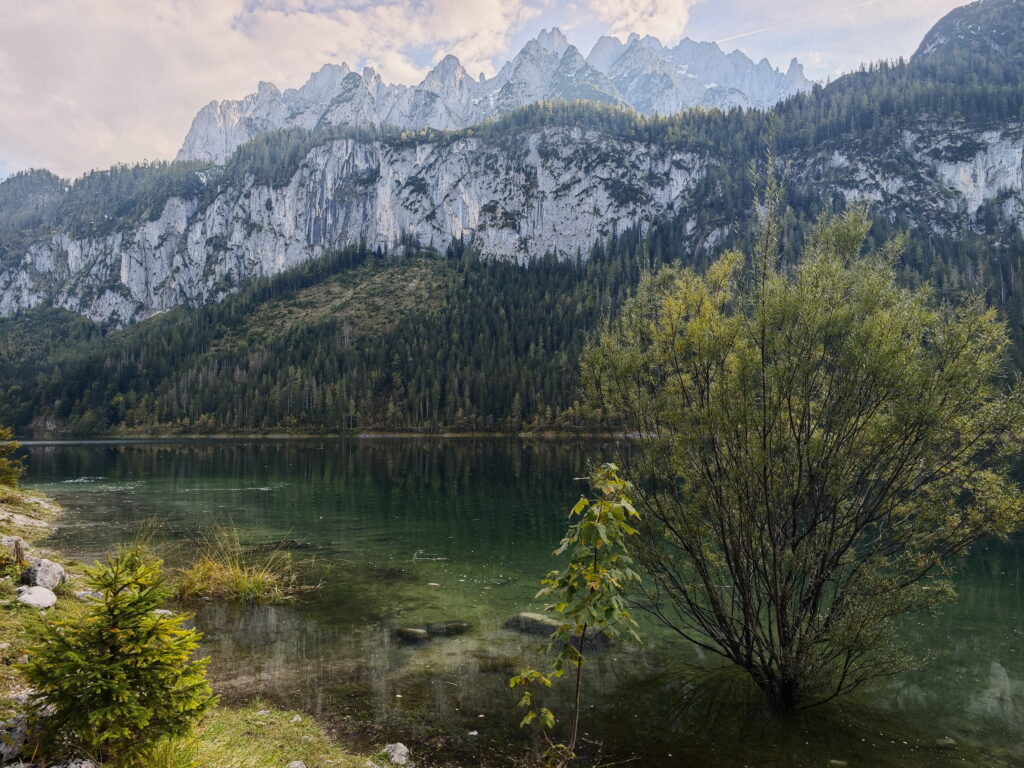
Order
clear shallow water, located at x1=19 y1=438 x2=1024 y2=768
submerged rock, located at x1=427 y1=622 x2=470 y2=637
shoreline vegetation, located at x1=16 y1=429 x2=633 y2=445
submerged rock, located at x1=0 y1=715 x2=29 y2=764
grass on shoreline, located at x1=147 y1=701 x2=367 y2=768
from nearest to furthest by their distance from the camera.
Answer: submerged rock, located at x1=0 y1=715 x2=29 y2=764, grass on shoreline, located at x1=147 y1=701 x2=367 y2=768, clear shallow water, located at x1=19 y1=438 x2=1024 y2=768, submerged rock, located at x1=427 y1=622 x2=470 y2=637, shoreline vegetation, located at x1=16 y1=429 x2=633 y2=445

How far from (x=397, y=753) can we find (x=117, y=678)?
5.75 metres

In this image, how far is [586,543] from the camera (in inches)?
279

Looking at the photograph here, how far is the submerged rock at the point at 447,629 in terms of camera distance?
15727 millimetres

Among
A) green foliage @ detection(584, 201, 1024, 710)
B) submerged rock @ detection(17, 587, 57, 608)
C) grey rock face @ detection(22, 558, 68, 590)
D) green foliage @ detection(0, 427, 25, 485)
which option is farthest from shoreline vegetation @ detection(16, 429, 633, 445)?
submerged rock @ detection(17, 587, 57, 608)

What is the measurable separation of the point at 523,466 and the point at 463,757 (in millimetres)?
61300

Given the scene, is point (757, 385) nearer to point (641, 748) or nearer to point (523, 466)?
point (641, 748)

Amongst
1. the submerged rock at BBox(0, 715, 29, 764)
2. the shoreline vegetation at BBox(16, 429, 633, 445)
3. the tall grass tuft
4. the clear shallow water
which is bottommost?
the shoreline vegetation at BBox(16, 429, 633, 445)

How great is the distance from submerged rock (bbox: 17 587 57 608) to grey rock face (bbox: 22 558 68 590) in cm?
70

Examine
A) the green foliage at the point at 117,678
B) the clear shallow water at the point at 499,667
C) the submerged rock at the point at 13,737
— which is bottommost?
the clear shallow water at the point at 499,667

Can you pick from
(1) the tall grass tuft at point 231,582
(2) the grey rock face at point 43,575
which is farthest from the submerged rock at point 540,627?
(2) the grey rock face at point 43,575

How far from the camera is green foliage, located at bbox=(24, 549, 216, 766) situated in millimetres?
4953

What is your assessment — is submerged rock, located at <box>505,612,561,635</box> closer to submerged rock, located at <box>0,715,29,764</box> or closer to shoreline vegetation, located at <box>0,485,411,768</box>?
shoreline vegetation, located at <box>0,485,411,768</box>

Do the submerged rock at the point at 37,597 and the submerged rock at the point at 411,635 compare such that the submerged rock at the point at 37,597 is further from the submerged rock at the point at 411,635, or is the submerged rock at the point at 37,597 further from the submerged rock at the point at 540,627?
the submerged rock at the point at 540,627

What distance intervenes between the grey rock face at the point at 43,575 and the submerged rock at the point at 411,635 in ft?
28.4
